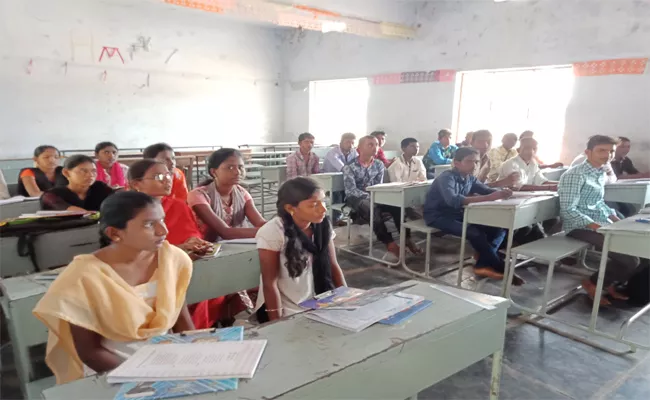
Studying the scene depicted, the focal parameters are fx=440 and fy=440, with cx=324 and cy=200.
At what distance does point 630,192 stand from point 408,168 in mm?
2102

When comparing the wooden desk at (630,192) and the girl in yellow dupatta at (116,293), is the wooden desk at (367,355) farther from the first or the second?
the wooden desk at (630,192)

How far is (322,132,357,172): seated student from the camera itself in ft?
18.1

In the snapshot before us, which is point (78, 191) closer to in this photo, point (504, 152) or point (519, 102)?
point (504, 152)

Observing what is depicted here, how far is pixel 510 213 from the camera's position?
305 centimetres

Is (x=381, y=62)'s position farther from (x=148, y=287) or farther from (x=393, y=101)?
(x=148, y=287)

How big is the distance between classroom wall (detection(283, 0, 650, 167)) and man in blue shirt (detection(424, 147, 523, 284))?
2988mm

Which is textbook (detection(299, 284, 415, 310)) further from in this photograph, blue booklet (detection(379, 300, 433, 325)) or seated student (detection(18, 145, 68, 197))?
seated student (detection(18, 145, 68, 197))

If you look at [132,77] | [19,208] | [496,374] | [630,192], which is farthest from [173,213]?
[132,77]

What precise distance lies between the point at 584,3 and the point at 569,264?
351cm

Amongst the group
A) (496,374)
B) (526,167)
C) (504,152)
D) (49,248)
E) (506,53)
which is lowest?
(496,374)

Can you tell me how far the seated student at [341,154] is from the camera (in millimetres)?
5527

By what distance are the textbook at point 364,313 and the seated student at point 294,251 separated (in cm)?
52

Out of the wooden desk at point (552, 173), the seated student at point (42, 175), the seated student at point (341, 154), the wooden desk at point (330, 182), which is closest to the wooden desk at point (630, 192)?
the wooden desk at point (552, 173)

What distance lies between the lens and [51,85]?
270 inches
